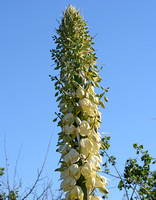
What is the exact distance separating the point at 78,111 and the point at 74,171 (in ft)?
1.94

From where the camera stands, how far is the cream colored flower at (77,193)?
2.62m

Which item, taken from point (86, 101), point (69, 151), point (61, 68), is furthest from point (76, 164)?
point (61, 68)

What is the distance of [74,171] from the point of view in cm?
266

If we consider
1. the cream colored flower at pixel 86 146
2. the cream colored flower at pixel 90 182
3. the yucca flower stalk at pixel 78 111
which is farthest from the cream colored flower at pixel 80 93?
the cream colored flower at pixel 90 182

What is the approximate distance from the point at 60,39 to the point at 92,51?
45cm

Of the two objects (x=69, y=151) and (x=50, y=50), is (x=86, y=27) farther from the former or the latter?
(x=69, y=151)

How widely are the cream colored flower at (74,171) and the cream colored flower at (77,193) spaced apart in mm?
93

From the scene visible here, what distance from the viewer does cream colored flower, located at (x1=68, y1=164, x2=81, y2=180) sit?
2.67 metres

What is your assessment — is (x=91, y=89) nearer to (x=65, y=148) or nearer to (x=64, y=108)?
(x=64, y=108)

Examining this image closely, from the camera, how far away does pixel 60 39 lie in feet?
11.5

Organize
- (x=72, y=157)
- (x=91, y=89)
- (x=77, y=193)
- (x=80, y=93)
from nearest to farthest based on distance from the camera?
(x=77, y=193)
(x=72, y=157)
(x=80, y=93)
(x=91, y=89)

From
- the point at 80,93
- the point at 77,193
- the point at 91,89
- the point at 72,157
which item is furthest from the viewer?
the point at 91,89

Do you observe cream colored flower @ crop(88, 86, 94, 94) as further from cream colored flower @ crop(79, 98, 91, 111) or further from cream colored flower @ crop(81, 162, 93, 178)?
cream colored flower @ crop(81, 162, 93, 178)

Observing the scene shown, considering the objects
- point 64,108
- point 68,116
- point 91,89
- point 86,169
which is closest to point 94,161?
point 86,169
